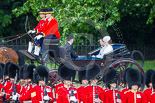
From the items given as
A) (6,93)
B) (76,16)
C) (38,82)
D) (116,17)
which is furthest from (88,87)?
(116,17)

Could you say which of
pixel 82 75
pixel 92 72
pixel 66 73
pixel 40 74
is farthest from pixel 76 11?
pixel 40 74

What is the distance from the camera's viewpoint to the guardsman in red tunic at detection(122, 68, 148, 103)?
5.94 m

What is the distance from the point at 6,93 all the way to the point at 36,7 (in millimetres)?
7201

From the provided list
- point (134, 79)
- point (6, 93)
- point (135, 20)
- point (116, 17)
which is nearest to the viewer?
point (134, 79)

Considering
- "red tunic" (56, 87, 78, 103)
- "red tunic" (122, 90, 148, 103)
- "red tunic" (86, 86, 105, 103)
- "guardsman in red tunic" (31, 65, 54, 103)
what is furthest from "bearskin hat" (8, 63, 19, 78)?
"red tunic" (122, 90, 148, 103)

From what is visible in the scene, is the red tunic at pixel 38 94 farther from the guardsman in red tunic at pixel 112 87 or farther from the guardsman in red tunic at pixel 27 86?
the guardsman in red tunic at pixel 112 87

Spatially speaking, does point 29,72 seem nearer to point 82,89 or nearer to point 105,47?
point 82,89

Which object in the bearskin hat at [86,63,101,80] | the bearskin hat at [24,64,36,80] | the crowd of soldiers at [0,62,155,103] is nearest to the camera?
the crowd of soldiers at [0,62,155,103]

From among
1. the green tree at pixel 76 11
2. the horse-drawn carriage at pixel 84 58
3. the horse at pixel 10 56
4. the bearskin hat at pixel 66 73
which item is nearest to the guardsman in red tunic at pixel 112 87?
the bearskin hat at pixel 66 73

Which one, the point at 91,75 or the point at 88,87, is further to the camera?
the point at 91,75

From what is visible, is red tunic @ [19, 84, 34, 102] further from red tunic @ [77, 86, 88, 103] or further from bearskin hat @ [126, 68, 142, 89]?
bearskin hat @ [126, 68, 142, 89]

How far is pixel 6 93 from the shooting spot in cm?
732

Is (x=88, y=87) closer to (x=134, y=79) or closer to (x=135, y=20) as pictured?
(x=134, y=79)

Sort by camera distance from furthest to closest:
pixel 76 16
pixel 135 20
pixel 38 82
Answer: pixel 135 20
pixel 76 16
pixel 38 82
